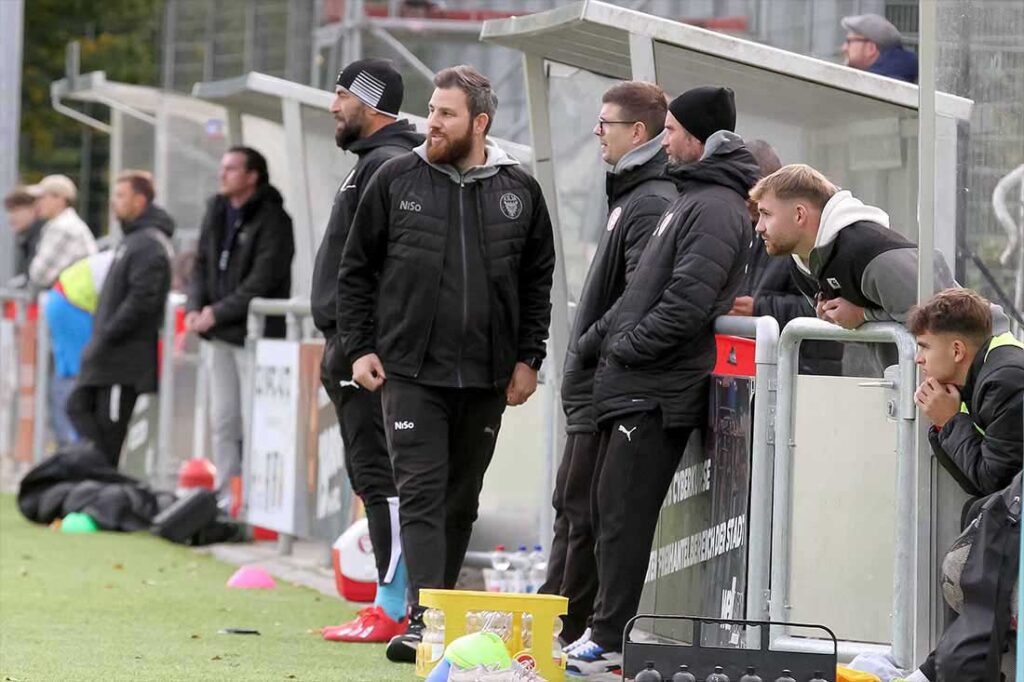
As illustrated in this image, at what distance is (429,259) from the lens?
7066mm

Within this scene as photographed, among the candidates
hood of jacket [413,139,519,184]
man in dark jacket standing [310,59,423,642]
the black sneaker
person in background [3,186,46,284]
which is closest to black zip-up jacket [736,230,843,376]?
hood of jacket [413,139,519,184]

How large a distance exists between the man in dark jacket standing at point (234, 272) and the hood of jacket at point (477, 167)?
4.46m

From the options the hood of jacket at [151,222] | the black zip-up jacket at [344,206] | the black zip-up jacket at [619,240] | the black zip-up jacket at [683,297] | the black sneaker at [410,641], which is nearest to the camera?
the black zip-up jacket at [683,297]

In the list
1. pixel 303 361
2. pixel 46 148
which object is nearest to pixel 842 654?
pixel 303 361

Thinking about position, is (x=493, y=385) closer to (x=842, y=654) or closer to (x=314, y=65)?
(x=842, y=654)

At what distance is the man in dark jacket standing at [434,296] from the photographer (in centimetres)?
707

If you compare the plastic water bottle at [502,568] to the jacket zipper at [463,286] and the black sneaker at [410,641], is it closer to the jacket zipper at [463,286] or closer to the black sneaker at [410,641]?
the black sneaker at [410,641]

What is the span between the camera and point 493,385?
23.6ft

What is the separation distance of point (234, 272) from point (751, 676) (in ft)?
22.9

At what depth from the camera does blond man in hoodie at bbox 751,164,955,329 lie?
19.8ft

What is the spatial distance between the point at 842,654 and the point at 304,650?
207 cm

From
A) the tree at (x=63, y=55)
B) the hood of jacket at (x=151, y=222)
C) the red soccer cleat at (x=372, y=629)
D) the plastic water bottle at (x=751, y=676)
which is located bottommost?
the red soccer cleat at (x=372, y=629)

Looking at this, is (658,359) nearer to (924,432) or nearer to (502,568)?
(924,432)

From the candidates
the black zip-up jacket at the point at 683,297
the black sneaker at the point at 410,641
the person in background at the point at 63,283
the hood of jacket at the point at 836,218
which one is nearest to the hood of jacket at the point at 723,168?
the black zip-up jacket at the point at 683,297
